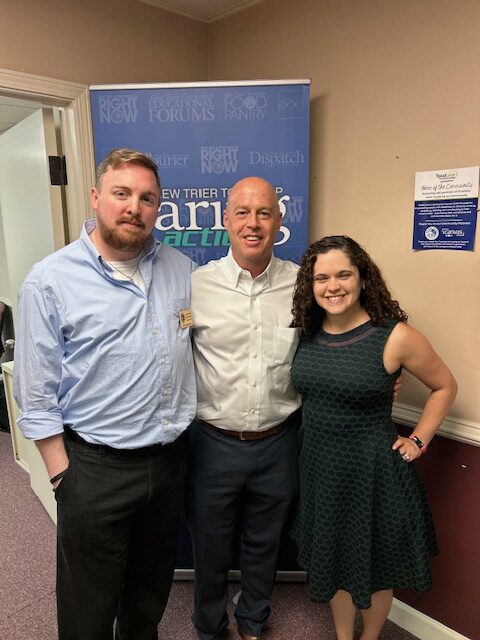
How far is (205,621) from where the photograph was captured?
177 centimetres

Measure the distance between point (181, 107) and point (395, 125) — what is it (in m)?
0.88

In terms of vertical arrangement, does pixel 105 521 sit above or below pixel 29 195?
below

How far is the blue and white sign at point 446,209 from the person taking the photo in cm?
157

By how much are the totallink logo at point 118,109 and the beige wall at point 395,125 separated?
0.72 m

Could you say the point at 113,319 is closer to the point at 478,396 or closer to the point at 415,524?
the point at 415,524

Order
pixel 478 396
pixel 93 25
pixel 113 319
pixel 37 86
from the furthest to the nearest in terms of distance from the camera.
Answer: pixel 93 25 < pixel 37 86 < pixel 478 396 < pixel 113 319

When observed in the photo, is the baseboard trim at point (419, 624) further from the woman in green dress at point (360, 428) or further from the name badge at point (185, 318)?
the name badge at point (185, 318)

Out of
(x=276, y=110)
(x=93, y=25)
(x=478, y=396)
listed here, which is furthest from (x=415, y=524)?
(x=93, y=25)

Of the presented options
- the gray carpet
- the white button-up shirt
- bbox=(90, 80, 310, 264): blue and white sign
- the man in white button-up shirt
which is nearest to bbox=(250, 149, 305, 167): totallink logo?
bbox=(90, 80, 310, 264): blue and white sign

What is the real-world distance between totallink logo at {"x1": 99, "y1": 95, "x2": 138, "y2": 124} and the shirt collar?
0.85 meters

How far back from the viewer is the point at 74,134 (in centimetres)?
204

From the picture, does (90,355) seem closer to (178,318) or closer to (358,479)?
(178,318)

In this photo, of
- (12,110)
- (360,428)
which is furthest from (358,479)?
(12,110)

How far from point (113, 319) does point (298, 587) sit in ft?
5.30
